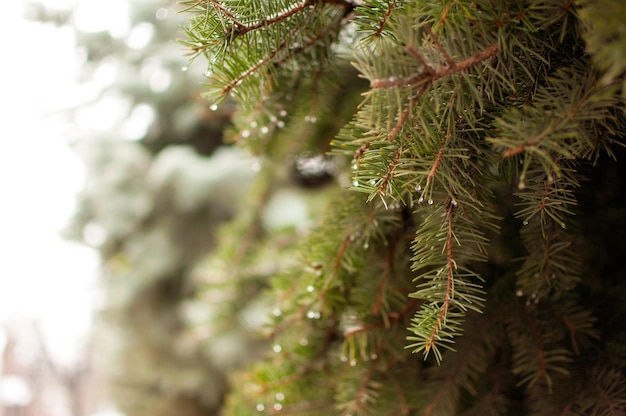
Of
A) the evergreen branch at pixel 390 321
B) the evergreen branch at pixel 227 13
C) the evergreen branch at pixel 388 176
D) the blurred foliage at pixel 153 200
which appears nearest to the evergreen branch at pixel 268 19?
the evergreen branch at pixel 227 13

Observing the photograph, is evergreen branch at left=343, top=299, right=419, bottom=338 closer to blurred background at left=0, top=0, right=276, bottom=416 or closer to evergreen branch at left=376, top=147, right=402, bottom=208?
evergreen branch at left=376, top=147, right=402, bottom=208

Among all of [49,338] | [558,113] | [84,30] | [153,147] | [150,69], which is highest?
[558,113]

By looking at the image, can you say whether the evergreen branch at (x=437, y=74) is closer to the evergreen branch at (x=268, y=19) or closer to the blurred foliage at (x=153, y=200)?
the evergreen branch at (x=268, y=19)

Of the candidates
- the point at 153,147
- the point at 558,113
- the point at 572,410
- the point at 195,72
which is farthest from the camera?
the point at 153,147

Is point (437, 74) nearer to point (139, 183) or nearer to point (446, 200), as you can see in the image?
point (446, 200)

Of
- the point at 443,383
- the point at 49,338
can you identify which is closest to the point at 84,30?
the point at 443,383

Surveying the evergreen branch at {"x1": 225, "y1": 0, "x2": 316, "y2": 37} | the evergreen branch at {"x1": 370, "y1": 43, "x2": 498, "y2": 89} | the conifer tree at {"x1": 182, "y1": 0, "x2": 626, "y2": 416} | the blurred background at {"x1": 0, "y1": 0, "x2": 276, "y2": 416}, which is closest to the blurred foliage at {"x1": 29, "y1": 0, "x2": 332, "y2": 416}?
the blurred background at {"x1": 0, "y1": 0, "x2": 276, "y2": 416}

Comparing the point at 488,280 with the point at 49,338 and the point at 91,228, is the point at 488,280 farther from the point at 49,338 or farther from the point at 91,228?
the point at 49,338
